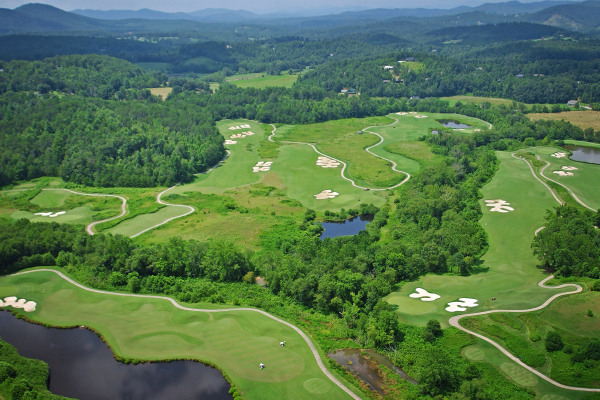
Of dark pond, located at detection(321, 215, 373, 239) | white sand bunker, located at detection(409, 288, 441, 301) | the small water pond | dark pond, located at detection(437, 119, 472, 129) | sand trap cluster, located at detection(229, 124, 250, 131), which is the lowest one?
the small water pond

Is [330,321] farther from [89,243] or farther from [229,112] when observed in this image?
[229,112]

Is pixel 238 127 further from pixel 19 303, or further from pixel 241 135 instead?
pixel 19 303

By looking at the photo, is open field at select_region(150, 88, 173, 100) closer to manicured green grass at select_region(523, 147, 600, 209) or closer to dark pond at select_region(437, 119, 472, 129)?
dark pond at select_region(437, 119, 472, 129)

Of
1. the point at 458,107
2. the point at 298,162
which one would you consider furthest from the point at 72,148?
the point at 458,107

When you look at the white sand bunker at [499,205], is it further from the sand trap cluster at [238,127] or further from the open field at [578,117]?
the sand trap cluster at [238,127]

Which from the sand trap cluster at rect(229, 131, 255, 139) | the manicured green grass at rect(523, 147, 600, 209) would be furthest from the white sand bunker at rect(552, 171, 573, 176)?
the sand trap cluster at rect(229, 131, 255, 139)

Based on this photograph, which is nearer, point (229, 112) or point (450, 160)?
point (450, 160)
